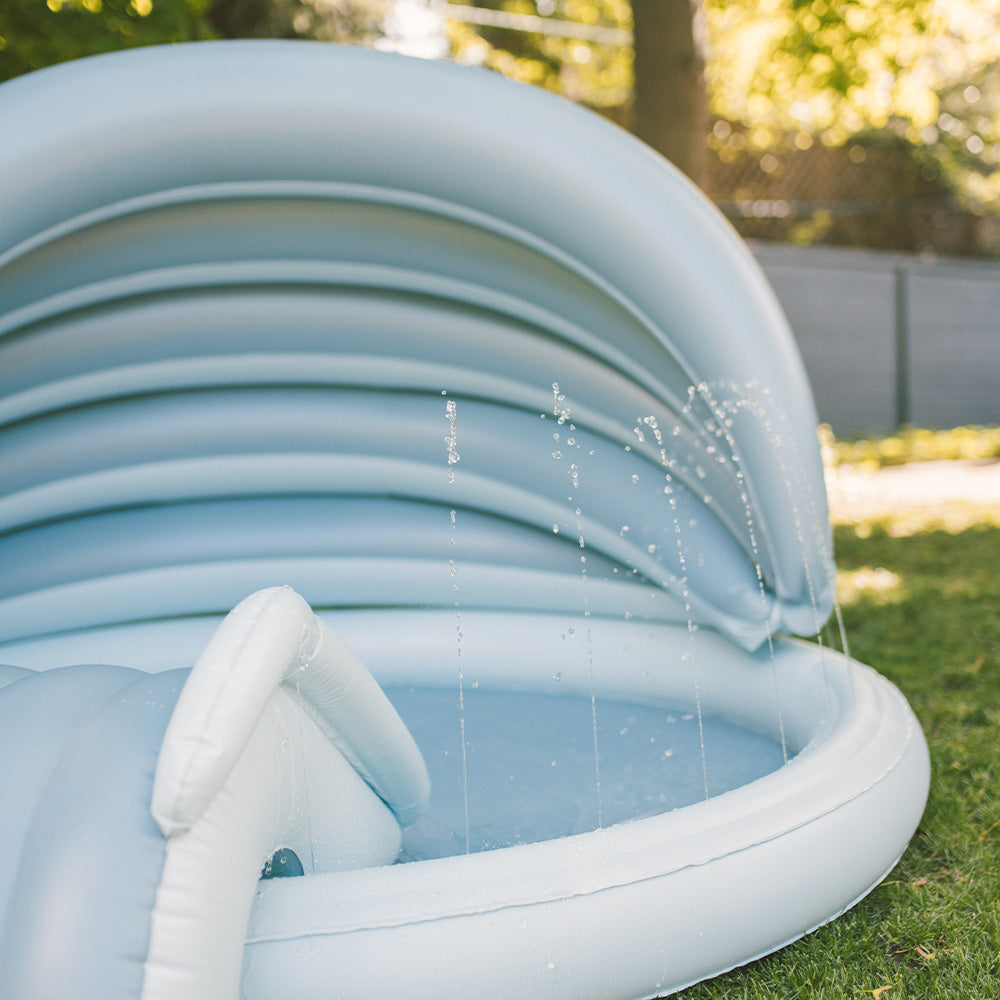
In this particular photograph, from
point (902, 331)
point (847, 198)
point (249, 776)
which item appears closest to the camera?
point (249, 776)

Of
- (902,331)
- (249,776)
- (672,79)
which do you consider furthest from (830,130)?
(249,776)

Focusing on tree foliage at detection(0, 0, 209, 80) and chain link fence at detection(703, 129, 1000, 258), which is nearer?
tree foliage at detection(0, 0, 209, 80)

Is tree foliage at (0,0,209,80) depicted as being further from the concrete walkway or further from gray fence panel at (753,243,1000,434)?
gray fence panel at (753,243,1000,434)

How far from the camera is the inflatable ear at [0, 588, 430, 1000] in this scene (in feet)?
3.62

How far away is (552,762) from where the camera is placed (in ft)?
8.67

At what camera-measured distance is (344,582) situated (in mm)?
3076

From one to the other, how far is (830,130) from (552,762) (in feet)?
38.7

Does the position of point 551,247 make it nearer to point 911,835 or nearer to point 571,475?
point 571,475

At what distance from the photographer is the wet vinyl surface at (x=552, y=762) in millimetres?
2303

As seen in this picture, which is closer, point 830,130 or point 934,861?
point 934,861

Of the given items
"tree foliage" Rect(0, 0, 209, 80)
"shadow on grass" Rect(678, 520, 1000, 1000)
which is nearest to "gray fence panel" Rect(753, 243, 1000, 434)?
"shadow on grass" Rect(678, 520, 1000, 1000)

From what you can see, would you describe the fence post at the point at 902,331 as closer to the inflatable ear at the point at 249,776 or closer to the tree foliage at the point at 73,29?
the tree foliage at the point at 73,29

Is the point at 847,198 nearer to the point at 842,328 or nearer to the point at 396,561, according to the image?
the point at 842,328

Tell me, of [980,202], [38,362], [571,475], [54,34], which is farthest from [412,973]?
[980,202]
